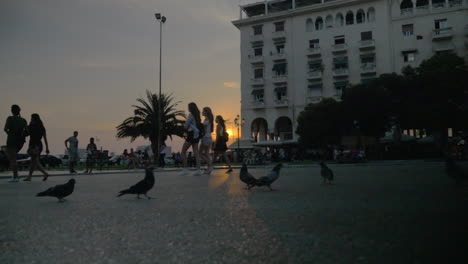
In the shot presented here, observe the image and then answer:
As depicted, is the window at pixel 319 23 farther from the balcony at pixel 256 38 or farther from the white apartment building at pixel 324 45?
the balcony at pixel 256 38

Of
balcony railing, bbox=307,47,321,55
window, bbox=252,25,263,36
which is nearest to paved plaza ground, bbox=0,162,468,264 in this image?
balcony railing, bbox=307,47,321,55

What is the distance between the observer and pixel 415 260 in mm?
1667

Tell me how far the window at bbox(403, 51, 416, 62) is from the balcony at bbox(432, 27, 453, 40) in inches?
104

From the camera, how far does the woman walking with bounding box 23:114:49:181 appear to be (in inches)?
390

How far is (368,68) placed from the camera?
46.0m

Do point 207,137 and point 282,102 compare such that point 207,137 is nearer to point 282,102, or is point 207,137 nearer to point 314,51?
point 282,102

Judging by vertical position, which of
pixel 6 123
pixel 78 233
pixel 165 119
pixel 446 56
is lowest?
pixel 78 233

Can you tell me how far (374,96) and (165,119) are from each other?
80.5 feet

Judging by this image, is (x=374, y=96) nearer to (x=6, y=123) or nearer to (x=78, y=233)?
(x=6, y=123)

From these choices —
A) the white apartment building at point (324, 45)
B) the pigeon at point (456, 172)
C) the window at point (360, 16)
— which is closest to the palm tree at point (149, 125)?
the white apartment building at point (324, 45)

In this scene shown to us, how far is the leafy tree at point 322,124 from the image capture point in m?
38.5

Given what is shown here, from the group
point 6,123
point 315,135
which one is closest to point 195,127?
point 6,123

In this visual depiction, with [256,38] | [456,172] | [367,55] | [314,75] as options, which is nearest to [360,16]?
[367,55]

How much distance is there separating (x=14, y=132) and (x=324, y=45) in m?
43.8
